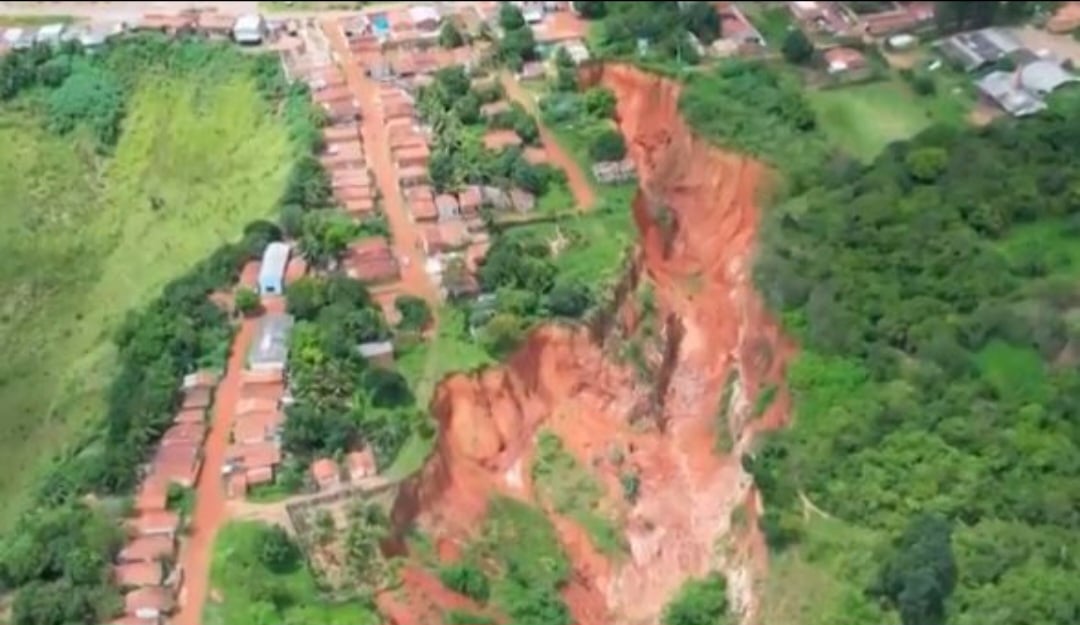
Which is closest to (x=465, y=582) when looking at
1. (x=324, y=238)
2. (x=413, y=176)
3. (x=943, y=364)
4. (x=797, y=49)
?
(x=324, y=238)

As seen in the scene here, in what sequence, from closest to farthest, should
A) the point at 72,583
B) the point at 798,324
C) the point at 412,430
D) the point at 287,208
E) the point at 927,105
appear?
the point at 72,583
the point at 412,430
the point at 798,324
the point at 287,208
the point at 927,105

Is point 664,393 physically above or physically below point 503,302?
below

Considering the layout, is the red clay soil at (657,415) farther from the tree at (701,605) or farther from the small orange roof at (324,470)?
the small orange roof at (324,470)

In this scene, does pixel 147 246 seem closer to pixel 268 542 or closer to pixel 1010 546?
pixel 268 542

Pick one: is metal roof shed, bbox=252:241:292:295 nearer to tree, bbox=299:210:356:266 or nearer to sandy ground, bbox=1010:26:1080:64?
tree, bbox=299:210:356:266

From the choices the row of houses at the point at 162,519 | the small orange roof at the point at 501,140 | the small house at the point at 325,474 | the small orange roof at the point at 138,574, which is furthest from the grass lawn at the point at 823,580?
the small orange roof at the point at 501,140

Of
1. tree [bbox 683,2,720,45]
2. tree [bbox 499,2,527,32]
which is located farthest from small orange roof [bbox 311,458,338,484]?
tree [bbox 683,2,720,45]

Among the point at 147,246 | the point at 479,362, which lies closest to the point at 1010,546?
the point at 479,362
